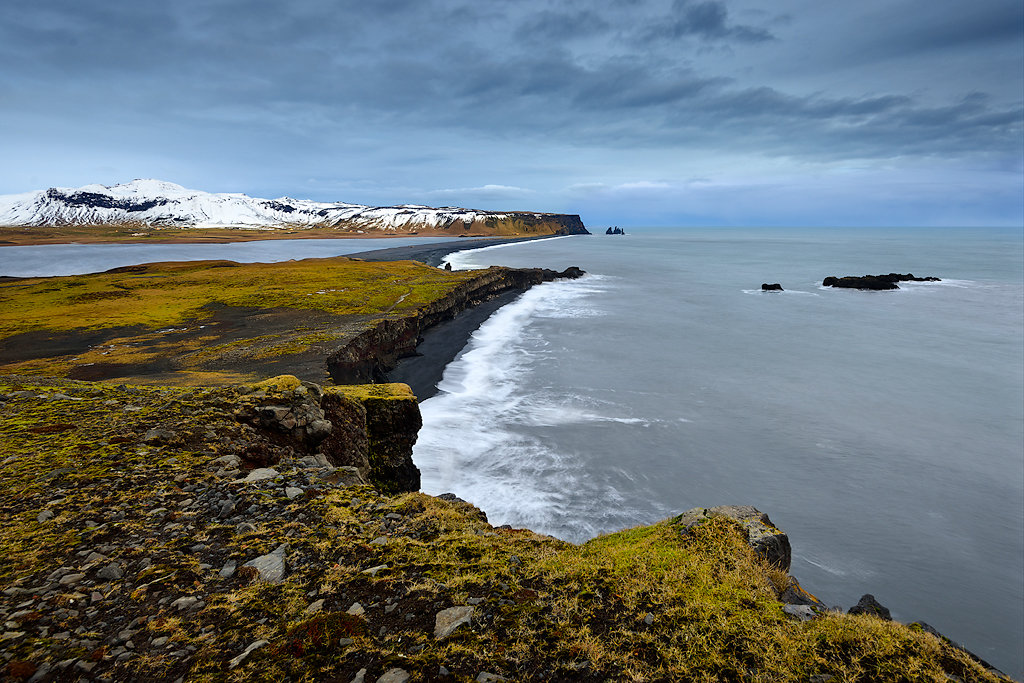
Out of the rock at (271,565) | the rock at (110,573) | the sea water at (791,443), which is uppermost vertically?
the rock at (110,573)

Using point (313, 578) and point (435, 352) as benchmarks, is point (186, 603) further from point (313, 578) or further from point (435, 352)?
point (435, 352)

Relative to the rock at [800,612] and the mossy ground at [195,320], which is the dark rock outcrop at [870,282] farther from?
the rock at [800,612]

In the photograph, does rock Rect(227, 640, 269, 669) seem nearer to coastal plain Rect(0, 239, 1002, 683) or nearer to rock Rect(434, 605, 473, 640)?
coastal plain Rect(0, 239, 1002, 683)

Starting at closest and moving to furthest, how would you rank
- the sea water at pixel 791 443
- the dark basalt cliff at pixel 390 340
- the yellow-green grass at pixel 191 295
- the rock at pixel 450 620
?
the rock at pixel 450 620 → the sea water at pixel 791 443 → the dark basalt cliff at pixel 390 340 → the yellow-green grass at pixel 191 295

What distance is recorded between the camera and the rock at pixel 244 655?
210 inches

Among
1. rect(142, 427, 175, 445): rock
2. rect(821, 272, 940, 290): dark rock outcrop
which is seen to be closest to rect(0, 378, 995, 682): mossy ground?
rect(142, 427, 175, 445): rock

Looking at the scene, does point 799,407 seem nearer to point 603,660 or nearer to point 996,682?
point 996,682

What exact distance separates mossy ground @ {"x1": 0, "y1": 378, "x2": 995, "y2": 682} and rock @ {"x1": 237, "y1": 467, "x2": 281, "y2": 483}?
0.23 m

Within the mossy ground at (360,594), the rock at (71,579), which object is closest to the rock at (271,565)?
the mossy ground at (360,594)

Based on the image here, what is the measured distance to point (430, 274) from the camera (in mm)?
78875

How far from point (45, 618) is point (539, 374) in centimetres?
3463

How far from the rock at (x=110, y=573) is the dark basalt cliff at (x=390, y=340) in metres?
18.9

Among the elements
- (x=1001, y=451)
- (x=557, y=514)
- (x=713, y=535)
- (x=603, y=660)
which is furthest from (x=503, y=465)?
(x=1001, y=451)

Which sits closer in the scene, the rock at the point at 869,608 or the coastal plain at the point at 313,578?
the coastal plain at the point at 313,578
